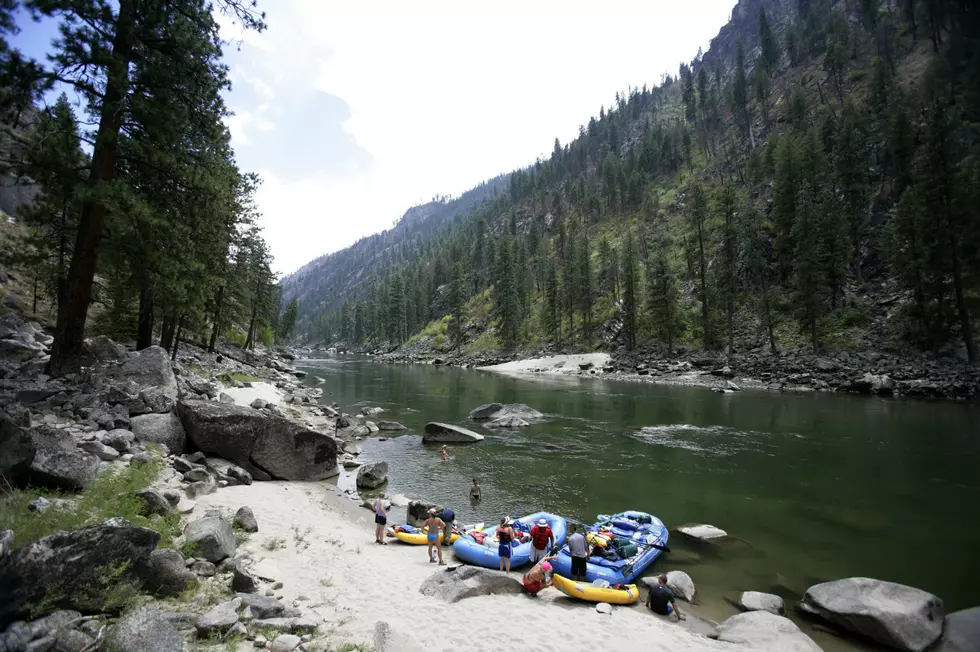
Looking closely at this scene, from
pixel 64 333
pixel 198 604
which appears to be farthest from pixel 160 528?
pixel 64 333

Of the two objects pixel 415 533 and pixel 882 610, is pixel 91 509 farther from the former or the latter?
pixel 882 610

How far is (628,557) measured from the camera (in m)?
11.7

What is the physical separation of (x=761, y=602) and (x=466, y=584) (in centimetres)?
655

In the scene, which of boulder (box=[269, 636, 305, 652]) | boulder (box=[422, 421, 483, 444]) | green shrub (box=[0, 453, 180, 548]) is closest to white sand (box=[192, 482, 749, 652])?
boulder (box=[269, 636, 305, 652])

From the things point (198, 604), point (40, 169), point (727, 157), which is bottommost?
point (198, 604)

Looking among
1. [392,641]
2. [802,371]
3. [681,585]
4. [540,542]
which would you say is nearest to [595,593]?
[540,542]

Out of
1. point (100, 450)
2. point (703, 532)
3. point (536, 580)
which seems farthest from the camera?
point (703, 532)

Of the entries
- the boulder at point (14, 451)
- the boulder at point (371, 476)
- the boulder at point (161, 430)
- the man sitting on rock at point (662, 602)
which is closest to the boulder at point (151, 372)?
the boulder at point (161, 430)

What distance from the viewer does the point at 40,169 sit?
40.8ft

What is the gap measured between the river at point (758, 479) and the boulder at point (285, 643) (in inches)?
342

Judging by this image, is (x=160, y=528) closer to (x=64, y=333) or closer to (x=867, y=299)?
(x=64, y=333)

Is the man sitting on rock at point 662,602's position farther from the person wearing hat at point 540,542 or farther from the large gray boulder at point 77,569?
the large gray boulder at point 77,569

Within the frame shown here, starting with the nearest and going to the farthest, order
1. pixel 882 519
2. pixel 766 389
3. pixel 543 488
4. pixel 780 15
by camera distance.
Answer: pixel 882 519
pixel 543 488
pixel 766 389
pixel 780 15

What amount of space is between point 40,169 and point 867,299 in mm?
65943
